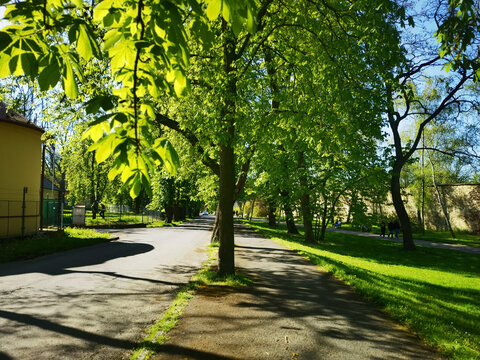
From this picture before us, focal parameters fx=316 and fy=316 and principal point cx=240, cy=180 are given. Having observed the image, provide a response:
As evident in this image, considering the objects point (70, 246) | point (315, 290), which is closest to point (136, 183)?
point (315, 290)

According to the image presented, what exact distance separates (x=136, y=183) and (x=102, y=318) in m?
4.47

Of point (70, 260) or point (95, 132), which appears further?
point (70, 260)

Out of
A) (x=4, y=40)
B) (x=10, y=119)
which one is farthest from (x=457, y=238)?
(x=10, y=119)

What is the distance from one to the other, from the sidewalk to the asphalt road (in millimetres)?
837

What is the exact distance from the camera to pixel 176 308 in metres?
6.14

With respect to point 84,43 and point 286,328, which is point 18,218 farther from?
point 84,43

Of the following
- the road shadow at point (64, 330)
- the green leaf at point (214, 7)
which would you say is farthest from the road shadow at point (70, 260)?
the green leaf at point (214, 7)

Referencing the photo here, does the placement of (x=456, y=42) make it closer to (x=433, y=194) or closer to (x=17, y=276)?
(x=17, y=276)

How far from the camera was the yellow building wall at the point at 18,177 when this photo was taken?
16594 mm

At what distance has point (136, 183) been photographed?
84.7 inches

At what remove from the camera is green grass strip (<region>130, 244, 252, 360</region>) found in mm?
4336

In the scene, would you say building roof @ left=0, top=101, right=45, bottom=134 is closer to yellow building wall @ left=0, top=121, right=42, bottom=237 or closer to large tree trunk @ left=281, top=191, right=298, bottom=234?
yellow building wall @ left=0, top=121, right=42, bottom=237

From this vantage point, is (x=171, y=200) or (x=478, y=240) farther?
(x=171, y=200)

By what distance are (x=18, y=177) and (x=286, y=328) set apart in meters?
18.1
